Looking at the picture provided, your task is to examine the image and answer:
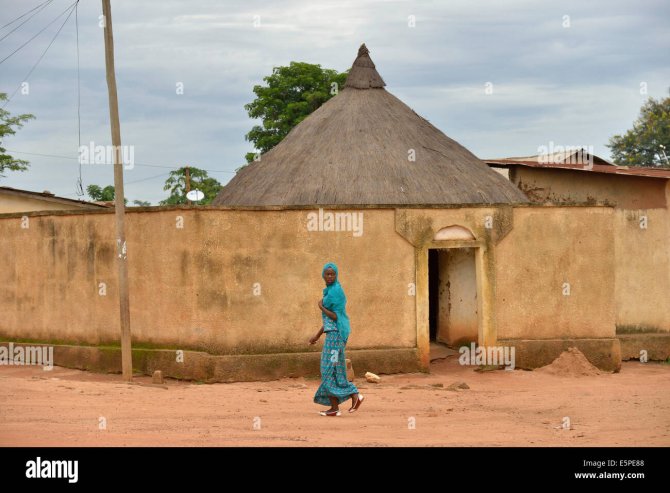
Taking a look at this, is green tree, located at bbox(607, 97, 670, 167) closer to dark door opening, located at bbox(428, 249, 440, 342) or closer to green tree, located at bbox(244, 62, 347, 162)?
green tree, located at bbox(244, 62, 347, 162)

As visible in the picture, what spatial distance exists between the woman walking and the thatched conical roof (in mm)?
5094

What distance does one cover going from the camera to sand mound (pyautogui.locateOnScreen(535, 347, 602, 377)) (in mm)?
14445

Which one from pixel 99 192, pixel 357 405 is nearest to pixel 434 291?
pixel 357 405

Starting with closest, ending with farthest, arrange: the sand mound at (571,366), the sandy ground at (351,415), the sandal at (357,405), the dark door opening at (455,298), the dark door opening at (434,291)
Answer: the sandy ground at (351,415) → the sandal at (357,405) → the sand mound at (571,366) → the dark door opening at (455,298) → the dark door opening at (434,291)

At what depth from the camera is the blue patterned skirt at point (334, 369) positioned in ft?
34.1

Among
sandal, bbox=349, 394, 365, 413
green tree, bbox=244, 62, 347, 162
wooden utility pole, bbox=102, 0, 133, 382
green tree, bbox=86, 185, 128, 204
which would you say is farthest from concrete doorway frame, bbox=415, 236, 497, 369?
green tree, bbox=86, 185, 128, 204

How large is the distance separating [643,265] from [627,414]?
6.21 metres

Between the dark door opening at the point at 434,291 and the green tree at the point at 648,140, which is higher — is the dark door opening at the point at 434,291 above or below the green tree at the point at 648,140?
below

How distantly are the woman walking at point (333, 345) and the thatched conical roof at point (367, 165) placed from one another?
16.7ft

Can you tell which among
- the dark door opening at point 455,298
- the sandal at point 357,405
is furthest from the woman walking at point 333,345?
the dark door opening at point 455,298

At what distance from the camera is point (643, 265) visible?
16.6m

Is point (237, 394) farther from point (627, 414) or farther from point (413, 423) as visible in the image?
point (627, 414)

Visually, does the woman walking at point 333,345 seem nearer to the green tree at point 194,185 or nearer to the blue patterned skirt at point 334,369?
the blue patterned skirt at point 334,369

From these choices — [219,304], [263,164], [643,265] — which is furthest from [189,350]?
[643,265]
